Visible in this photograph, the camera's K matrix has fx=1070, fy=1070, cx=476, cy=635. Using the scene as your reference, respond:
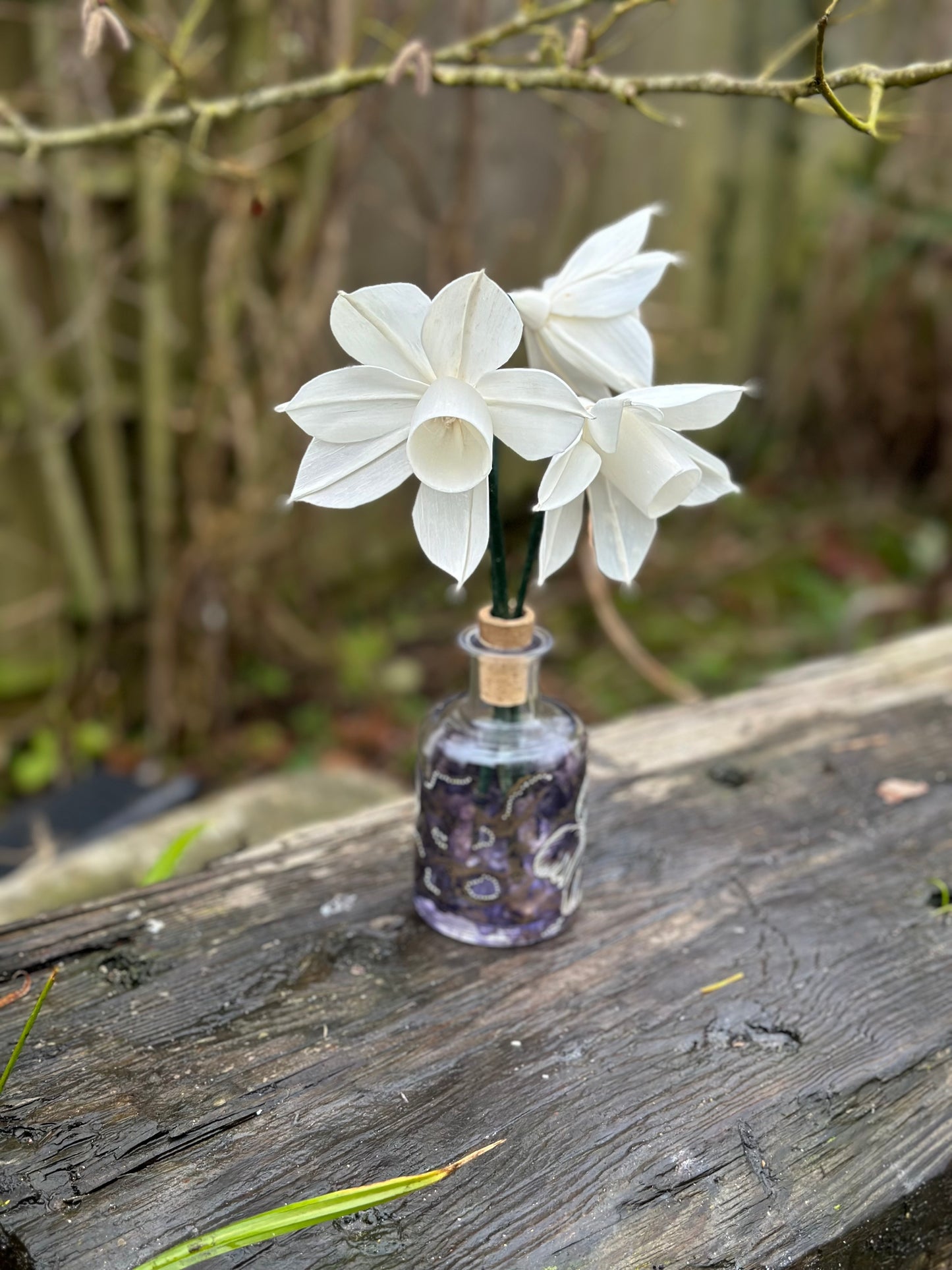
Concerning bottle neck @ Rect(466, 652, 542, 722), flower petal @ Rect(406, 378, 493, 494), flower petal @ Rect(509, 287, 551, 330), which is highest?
flower petal @ Rect(509, 287, 551, 330)

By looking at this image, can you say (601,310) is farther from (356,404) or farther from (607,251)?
(356,404)

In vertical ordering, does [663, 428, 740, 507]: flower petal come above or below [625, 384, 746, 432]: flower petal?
below

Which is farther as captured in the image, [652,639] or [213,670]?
[652,639]

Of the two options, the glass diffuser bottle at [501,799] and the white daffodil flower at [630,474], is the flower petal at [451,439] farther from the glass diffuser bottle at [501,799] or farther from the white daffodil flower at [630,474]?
the glass diffuser bottle at [501,799]

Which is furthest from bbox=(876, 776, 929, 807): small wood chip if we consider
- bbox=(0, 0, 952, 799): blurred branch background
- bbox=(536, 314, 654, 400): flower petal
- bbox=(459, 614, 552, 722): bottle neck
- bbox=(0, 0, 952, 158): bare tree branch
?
bbox=(0, 0, 952, 799): blurred branch background

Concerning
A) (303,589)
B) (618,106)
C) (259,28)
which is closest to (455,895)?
(303,589)

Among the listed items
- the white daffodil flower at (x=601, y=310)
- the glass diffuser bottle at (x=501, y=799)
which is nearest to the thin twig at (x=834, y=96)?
the white daffodil flower at (x=601, y=310)

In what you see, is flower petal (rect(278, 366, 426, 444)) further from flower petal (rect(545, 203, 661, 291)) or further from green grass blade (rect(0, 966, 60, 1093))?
green grass blade (rect(0, 966, 60, 1093))

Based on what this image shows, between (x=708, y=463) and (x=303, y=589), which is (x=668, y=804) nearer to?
(x=708, y=463)
